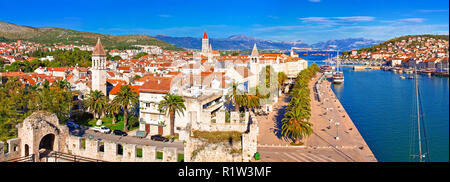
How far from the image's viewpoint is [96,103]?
3334cm

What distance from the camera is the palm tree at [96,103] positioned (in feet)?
109

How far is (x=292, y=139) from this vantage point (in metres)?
25.2

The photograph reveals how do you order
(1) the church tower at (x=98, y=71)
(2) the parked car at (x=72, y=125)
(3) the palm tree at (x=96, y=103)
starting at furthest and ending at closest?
(1) the church tower at (x=98, y=71) → (3) the palm tree at (x=96, y=103) → (2) the parked car at (x=72, y=125)

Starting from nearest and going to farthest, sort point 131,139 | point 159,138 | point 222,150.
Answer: point 222,150
point 159,138
point 131,139

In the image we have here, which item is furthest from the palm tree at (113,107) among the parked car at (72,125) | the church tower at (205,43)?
the church tower at (205,43)

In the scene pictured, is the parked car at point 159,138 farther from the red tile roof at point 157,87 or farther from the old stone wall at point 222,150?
the old stone wall at point 222,150

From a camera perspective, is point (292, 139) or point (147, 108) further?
point (147, 108)

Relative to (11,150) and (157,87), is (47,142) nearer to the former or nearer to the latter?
(11,150)

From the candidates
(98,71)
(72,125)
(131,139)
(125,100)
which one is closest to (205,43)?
(98,71)

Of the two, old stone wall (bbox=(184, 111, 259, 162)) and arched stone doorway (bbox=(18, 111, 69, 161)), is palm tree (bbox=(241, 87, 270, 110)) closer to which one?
old stone wall (bbox=(184, 111, 259, 162))

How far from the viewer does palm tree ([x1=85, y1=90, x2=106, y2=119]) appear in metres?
33.4
